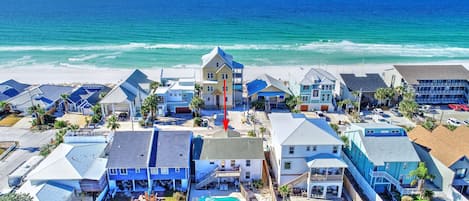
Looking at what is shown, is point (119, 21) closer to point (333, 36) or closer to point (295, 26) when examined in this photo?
point (295, 26)

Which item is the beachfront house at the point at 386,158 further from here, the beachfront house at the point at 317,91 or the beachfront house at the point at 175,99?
the beachfront house at the point at 175,99

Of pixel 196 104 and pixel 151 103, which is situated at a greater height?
pixel 151 103

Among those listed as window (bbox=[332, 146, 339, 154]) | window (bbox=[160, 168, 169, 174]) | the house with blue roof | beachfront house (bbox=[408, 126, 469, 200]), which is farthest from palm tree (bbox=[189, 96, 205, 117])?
beachfront house (bbox=[408, 126, 469, 200])

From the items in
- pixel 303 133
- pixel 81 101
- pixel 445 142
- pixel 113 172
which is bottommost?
pixel 113 172

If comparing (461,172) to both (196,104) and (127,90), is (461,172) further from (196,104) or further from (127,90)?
(127,90)

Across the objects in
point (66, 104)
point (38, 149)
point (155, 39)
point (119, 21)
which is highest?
point (119, 21)

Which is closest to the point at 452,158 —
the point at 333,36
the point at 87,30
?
the point at 333,36

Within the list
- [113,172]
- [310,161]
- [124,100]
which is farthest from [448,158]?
[124,100]
